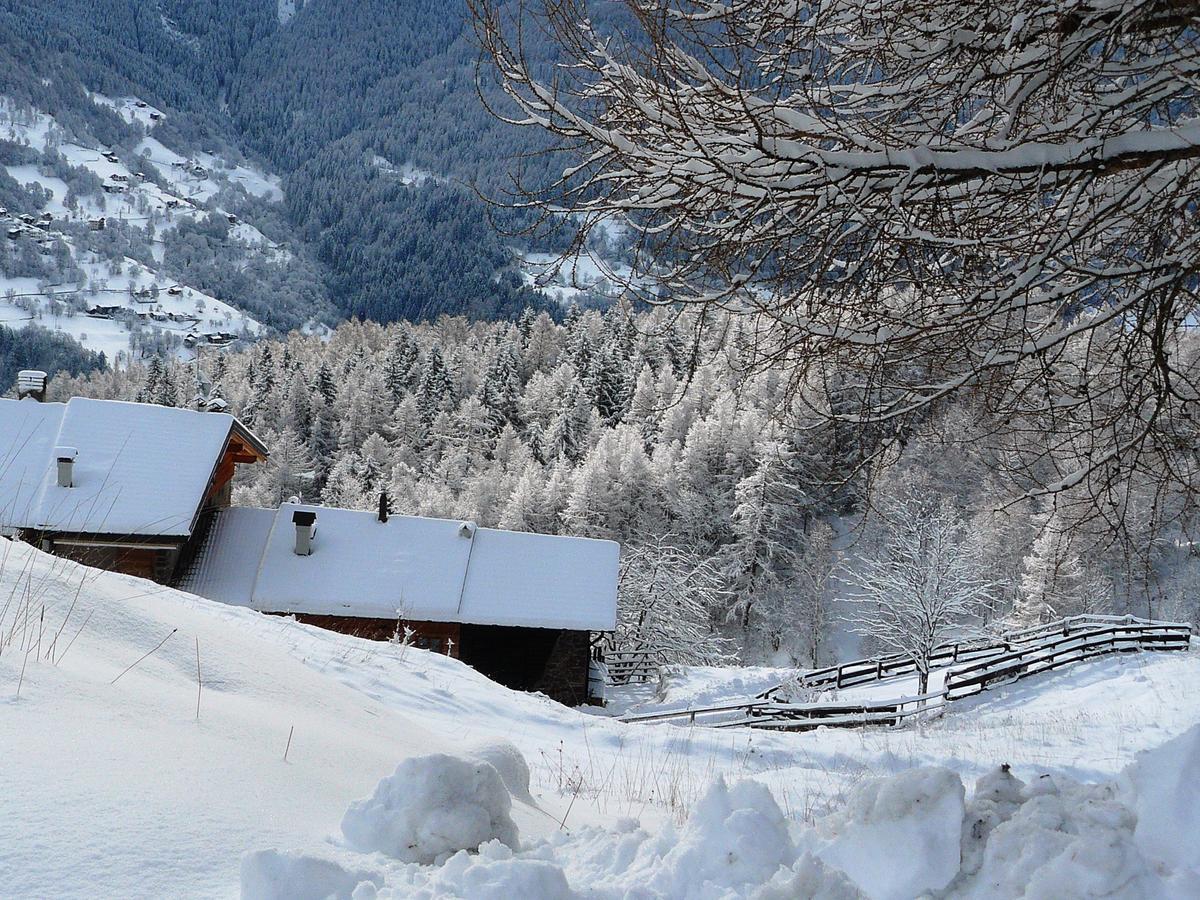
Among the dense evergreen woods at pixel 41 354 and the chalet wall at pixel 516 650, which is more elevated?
the dense evergreen woods at pixel 41 354

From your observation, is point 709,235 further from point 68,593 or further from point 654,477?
point 654,477

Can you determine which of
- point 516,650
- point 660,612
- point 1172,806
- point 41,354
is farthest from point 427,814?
point 41,354

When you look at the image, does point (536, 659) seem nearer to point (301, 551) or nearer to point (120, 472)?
point (301, 551)

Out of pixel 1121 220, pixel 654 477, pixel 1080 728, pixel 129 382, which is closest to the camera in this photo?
pixel 1121 220

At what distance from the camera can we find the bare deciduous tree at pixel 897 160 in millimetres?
3051

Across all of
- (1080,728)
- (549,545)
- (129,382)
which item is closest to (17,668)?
(1080,728)

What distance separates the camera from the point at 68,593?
445 cm

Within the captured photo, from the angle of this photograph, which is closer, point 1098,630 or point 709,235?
point 709,235

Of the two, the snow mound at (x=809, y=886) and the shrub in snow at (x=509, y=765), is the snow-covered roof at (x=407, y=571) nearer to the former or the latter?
the shrub in snow at (x=509, y=765)

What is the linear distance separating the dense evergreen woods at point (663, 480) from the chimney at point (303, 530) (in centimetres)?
972

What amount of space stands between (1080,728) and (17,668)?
1216 cm

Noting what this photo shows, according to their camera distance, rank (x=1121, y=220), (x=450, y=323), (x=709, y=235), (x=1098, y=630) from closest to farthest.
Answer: (x=1121, y=220) → (x=709, y=235) → (x=1098, y=630) → (x=450, y=323)

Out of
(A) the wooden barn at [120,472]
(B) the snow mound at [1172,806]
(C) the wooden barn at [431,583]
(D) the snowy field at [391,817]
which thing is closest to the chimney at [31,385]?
(A) the wooden barn at [120,472]

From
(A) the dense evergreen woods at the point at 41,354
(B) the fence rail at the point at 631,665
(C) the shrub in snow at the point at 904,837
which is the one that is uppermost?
(A) the dense evergreen woods at the point at 41,354
